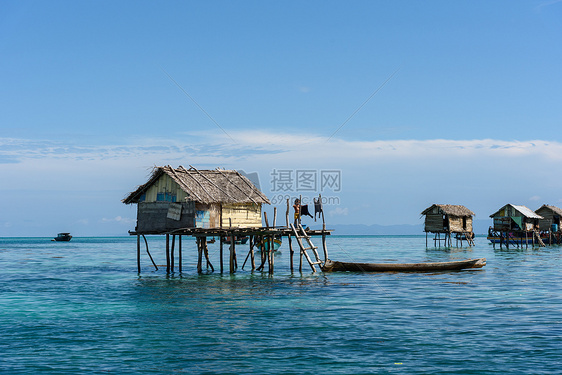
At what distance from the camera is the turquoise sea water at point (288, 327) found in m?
13.3

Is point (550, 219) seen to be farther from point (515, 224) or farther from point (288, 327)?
point (288, 327)

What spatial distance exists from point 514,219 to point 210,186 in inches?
2064

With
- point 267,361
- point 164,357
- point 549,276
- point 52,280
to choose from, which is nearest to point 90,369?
point 164,357

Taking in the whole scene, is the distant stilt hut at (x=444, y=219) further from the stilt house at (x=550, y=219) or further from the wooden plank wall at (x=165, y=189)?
the wooden plank wall at (x=165, y=189)

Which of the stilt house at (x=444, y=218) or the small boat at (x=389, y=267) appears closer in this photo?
the small boat at (x=389, y=267)

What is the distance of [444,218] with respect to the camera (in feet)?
242

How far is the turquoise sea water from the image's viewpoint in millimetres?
13273

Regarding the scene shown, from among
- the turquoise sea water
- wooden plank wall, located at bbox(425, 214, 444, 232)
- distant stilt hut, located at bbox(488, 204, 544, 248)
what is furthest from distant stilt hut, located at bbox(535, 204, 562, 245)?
the turquoise sea water

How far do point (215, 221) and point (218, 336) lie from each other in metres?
16.3

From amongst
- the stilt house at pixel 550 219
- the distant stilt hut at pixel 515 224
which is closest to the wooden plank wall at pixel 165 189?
the distant stilt hut at pixel 515 224

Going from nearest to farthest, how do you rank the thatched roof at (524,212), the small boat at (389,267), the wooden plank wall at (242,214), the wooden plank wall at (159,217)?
1. the wooden plank wall at (159,217)
2. the small boat at (389,267)
3. the wooden plank wall at (242,214)
4. the thatched roof at (524,212)

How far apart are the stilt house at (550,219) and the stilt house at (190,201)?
2271 inches

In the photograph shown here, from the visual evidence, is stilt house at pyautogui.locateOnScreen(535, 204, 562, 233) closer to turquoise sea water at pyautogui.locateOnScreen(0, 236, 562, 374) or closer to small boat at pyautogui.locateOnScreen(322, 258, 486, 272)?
small boat at pyautogui.locateOnScreen(322, 258, 486, 272)

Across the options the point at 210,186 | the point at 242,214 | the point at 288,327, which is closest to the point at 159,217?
the point at 210,186
